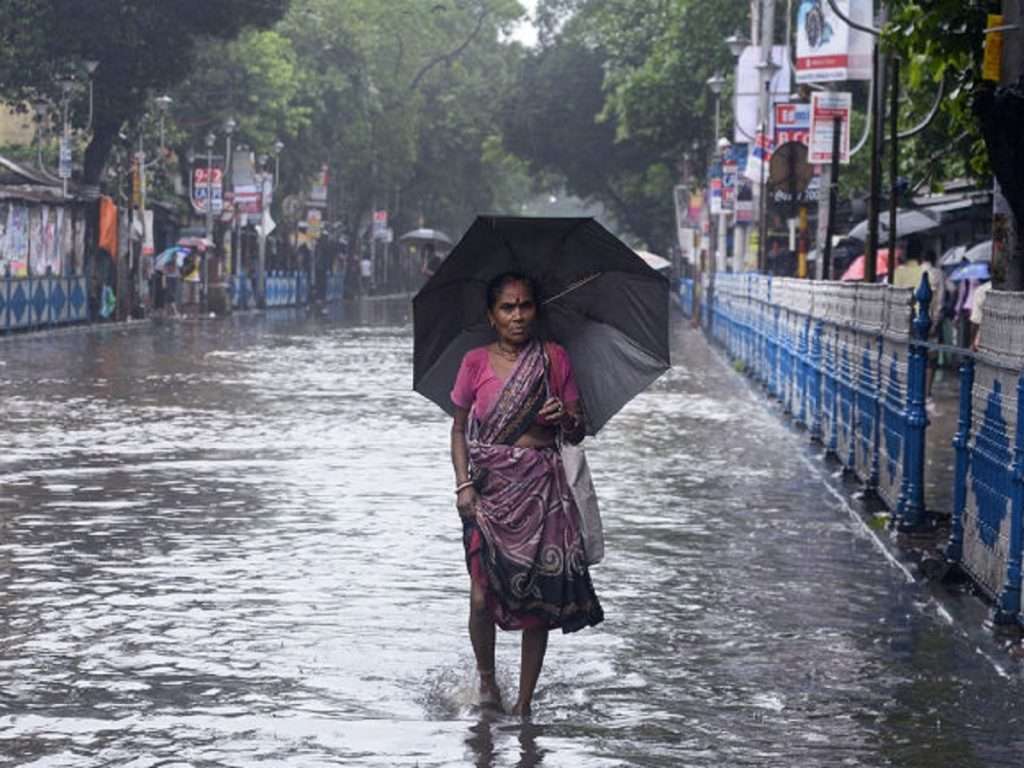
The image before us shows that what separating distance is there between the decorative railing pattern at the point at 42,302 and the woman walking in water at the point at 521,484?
37880 mm

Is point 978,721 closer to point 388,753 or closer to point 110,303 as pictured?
point 388,753

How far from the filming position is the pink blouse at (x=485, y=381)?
7918 millimetres

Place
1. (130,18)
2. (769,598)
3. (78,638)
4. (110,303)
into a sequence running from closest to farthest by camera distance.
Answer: (78,638)
(769,598)
(130,18)
(110,303)

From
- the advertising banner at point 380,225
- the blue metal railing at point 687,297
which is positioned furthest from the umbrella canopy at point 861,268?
the advertising banner at point 380,225

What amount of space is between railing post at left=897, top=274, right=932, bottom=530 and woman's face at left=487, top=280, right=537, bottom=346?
5495 millimetres

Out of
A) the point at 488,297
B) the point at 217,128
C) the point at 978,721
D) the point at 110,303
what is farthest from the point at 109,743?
the point at 217,128

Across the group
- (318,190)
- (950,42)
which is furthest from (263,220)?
(950,42)

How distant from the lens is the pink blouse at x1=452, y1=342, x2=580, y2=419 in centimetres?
792

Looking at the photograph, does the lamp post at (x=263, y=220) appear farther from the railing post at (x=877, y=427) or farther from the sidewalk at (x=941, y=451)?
the railing post at (x=877, y=427)

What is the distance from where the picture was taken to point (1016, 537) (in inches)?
378

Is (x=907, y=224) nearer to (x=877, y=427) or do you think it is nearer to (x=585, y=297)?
(x=877, y=427)

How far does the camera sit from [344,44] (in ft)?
277

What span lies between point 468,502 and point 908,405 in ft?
19.4

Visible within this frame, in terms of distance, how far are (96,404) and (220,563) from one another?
514 inches
